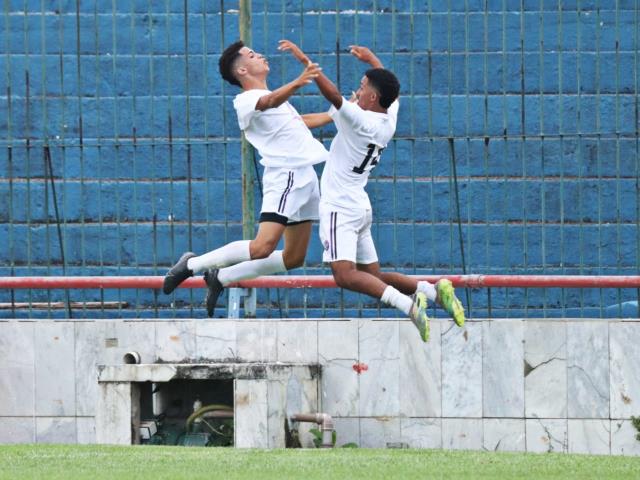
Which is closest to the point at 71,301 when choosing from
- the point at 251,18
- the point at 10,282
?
the point at 10,282

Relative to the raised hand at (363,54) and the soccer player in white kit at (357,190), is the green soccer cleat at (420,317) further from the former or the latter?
the raised hand at (363,54)

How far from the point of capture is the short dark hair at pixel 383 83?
1230 cm

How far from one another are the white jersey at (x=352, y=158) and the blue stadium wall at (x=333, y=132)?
2783mm

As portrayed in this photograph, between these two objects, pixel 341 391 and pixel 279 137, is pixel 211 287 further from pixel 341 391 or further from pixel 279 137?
pixel 341 391

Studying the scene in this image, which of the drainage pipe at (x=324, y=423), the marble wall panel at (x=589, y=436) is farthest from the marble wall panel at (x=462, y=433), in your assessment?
the drainage pipe at (x=324, y=423)

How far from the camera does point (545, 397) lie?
1430cm

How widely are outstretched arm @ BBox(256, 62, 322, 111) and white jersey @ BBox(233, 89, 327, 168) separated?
0.27m

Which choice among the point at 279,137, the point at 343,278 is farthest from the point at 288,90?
the point at 343,278

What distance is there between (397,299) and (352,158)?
103cm

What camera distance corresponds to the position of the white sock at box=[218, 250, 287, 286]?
1278 centimetres

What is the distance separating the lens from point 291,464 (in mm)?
10820

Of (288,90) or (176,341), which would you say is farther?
(176,341)

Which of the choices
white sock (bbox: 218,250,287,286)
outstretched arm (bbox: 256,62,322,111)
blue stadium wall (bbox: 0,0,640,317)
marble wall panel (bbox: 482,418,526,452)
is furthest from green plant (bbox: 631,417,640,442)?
outstretched arm (bbox: 256,62,322,111)

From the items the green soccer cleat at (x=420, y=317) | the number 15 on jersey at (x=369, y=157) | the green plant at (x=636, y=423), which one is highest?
the number 15 on jersey at (x=369, y=157)
